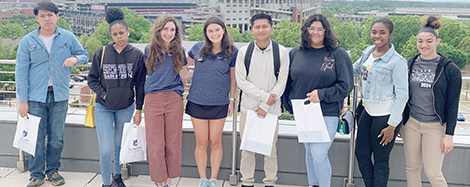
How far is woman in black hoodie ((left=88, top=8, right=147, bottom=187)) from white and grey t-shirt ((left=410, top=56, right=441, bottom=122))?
7.31 ft

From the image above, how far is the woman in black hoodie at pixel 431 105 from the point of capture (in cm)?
278

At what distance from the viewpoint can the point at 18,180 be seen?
146 inches

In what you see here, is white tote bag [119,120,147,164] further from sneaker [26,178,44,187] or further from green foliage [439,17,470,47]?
green foliage [439,17,470,47]

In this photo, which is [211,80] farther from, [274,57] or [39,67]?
[39,67]

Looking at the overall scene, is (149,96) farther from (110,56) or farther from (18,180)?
(18,180)

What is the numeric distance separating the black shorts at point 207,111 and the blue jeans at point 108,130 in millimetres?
602

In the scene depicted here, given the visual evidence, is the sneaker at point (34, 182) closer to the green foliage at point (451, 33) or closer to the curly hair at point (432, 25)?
the curly hair at point (432, 25)

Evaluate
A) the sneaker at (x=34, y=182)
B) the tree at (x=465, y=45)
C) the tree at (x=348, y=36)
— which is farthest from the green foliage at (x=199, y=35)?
the sneaker at (x=34, y=182)

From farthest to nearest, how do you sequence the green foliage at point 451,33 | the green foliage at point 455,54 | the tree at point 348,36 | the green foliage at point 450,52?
the tree at point 348,36 < the green foliage at point 451,33 < the green foliage at point 455,54 < the green foliage at point 450,52

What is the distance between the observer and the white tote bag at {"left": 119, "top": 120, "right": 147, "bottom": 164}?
129 inches

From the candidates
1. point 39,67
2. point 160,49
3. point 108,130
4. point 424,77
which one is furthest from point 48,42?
point 424,77

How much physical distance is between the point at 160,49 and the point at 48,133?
4.79 ft

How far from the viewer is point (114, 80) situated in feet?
10.5

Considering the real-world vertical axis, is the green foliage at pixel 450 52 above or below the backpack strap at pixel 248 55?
below
